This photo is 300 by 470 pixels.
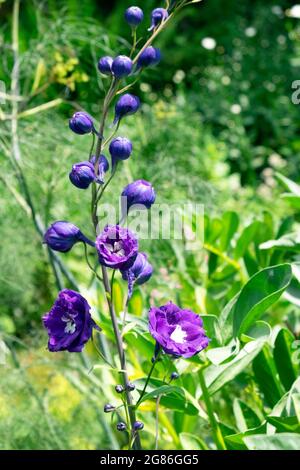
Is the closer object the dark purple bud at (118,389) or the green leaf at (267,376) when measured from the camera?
the dark purple bud at (118,389)

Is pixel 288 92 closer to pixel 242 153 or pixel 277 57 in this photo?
pixel 277 57

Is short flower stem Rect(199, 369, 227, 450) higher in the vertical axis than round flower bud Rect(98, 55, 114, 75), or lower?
lower

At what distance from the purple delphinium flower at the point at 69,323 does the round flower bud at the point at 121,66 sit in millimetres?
302

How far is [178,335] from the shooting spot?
1014 mm

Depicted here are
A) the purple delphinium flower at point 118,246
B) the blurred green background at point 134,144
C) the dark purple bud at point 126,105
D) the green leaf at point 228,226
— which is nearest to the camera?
the purple delphinium flower at point 118,246

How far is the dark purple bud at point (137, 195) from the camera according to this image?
1.02 m

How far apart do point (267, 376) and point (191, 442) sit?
0.17 m

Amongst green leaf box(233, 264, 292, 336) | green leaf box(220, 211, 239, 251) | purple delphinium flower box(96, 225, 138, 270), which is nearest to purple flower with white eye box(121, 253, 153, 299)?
purple delphinium flower box(96, 225, 138, 270)

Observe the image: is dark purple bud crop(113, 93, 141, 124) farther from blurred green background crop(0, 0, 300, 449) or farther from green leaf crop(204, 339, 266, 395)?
blurred green background crop(0, 0, 300, 449)

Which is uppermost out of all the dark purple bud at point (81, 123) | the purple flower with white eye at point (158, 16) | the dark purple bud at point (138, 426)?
the purple flower with white eye at point (158, 16)

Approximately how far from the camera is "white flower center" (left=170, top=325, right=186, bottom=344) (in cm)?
101

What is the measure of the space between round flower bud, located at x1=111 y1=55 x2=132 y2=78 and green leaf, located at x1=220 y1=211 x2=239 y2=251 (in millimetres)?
669

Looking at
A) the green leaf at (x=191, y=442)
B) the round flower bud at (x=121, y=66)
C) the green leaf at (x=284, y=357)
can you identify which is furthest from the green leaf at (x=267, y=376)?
the round flower bud at (x=121, y=66)

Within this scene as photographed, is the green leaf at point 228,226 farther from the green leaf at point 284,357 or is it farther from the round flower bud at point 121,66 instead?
the round flower bud at point 121,66
